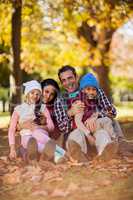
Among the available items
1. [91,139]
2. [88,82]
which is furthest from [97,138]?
[88,82]

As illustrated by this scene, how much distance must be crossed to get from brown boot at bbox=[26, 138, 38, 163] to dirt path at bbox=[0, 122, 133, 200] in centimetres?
16

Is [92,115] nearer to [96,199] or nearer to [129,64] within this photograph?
[96,199]

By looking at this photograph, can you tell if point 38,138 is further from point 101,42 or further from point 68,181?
point 101,42

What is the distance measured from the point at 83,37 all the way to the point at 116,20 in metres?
5.69

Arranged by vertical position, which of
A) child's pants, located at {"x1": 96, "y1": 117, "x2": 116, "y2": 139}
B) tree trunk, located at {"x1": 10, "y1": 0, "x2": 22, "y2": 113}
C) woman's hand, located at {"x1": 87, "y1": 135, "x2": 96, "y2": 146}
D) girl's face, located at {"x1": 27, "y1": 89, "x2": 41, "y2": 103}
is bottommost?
woman's hand, located at {"x1": 87, "y1": 135, "x2": 96, "y2": 146}

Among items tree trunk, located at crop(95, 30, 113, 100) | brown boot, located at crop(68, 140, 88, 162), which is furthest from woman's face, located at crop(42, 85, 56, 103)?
tree trunk, located at crop(95, 30, 113, 100)

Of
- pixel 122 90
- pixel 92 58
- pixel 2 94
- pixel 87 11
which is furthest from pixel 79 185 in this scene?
pixel 122 90

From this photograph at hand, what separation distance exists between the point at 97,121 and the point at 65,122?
0.48 meters

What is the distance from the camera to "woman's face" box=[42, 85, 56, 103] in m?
7.87

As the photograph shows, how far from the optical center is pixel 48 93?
7.89m

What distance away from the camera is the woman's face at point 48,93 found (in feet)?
25.8

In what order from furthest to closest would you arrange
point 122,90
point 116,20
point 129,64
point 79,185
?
point 122,90 < point 129,64 < point 116,20 < point 79,185

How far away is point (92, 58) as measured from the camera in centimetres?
2653

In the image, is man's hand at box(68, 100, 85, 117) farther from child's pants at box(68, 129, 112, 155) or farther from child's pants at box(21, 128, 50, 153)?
child's pants at box(21, 128, 50, 153)
